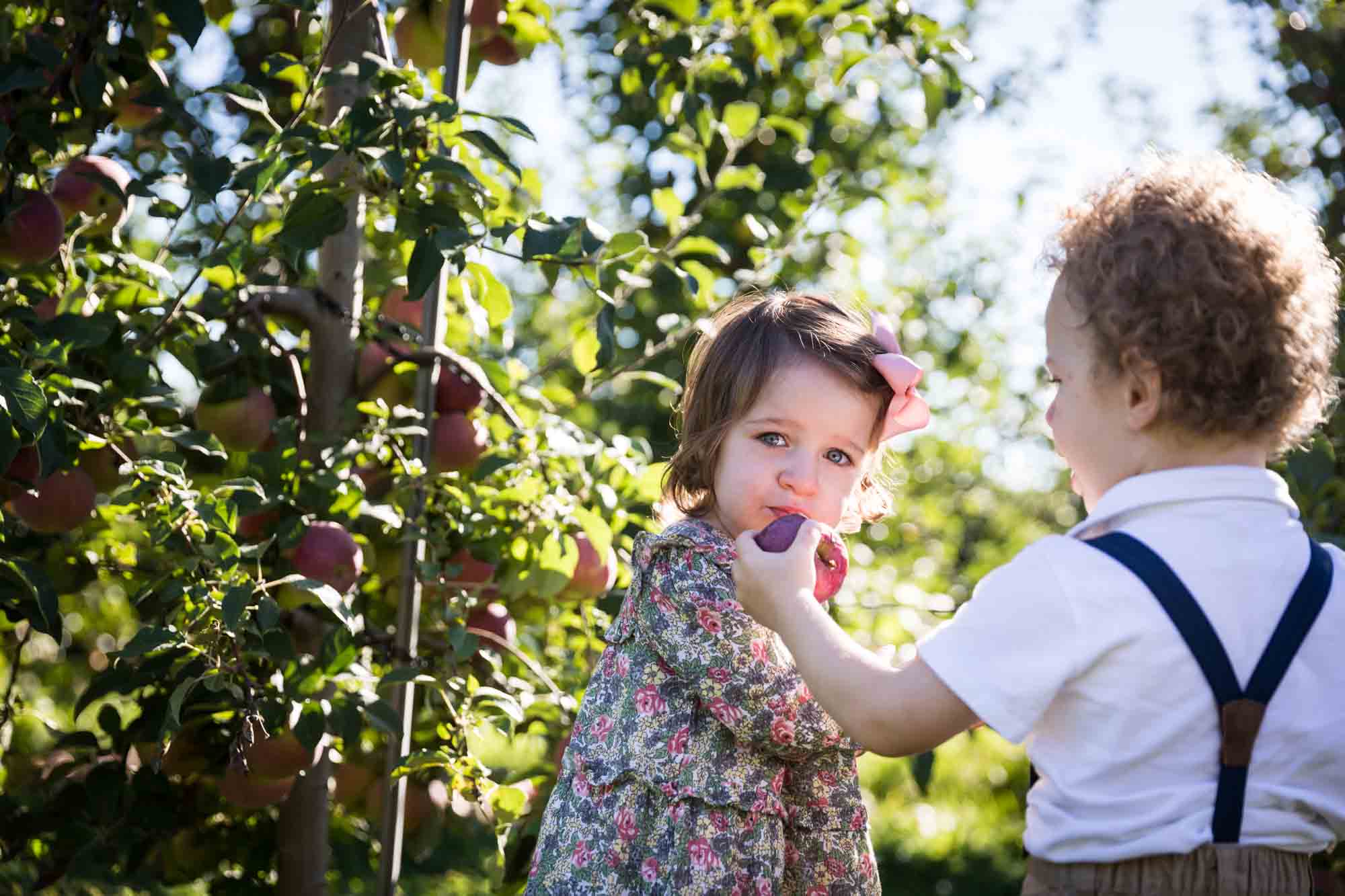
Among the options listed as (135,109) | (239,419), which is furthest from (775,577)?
(135,109)

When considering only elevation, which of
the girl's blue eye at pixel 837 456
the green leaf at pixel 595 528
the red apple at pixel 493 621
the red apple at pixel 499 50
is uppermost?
the red apple at pixel 499 50

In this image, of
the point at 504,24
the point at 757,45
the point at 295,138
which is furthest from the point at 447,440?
the point at 757,45

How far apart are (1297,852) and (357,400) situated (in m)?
1.49

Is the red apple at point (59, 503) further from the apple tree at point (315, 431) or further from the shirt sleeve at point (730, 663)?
the shirt sleeve at point (730, 663)

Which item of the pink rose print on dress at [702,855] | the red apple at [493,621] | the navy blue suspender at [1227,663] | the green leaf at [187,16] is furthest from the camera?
the red apple at [493,621]

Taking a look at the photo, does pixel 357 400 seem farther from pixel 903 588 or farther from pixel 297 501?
pixel 903 588

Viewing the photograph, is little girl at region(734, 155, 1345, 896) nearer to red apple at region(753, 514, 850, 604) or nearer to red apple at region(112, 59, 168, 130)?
red apple at region(753, 514, 850, 604)

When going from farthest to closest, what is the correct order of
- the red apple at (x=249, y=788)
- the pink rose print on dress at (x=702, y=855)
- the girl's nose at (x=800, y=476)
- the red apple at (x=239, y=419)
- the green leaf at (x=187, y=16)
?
the red apple at (x=239, y=419), the red apple at (x=249, y=788), the green leaf at (x=187, y=16), the girl's nose at (x=800, y=476), the pink rose print on dress at (x=702, y=855)

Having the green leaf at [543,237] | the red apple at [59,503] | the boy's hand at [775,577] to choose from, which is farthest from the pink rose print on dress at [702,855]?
the red apple at [59,503]

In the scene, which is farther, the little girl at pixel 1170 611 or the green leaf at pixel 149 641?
the green leaf at pixel 149 641

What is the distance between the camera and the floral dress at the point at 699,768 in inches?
53.3

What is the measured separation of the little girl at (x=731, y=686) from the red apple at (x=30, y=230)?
0.94 meters

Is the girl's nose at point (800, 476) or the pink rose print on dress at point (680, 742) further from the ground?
the girl's nose at point (800, 476)

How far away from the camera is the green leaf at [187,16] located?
1584 millimetres
